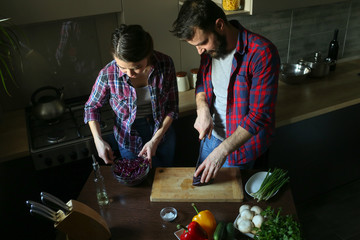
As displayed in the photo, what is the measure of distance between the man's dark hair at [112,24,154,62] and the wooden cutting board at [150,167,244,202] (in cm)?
57

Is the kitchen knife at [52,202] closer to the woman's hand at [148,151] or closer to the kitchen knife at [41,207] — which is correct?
the kitchen knife at [41,207]

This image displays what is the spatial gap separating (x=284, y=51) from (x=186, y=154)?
1255 mm

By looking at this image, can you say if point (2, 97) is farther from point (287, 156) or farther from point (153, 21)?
point (287, 156)

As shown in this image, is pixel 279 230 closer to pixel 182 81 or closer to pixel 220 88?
pixel 220 88

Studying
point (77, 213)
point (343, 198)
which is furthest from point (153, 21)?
point (343, 198)

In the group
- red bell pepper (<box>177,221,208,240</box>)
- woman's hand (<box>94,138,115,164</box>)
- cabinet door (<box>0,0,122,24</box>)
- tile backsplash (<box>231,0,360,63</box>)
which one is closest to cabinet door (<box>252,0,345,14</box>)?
tile backsplash (<box>231,0,360,63</box>)

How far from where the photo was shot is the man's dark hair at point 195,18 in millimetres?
1527

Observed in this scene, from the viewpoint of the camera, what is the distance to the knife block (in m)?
1.26

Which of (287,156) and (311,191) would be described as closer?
(287,156)

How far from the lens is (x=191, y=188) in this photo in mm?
1578

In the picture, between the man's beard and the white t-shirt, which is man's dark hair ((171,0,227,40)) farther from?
the white t-shirt

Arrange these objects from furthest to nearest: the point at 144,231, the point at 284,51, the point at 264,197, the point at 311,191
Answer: the point at 284,51 → the point at 311,191 → the point at 264,197 → the point at 144,231

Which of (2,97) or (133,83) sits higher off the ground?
(133,83)

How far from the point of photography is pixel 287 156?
2482 mm
